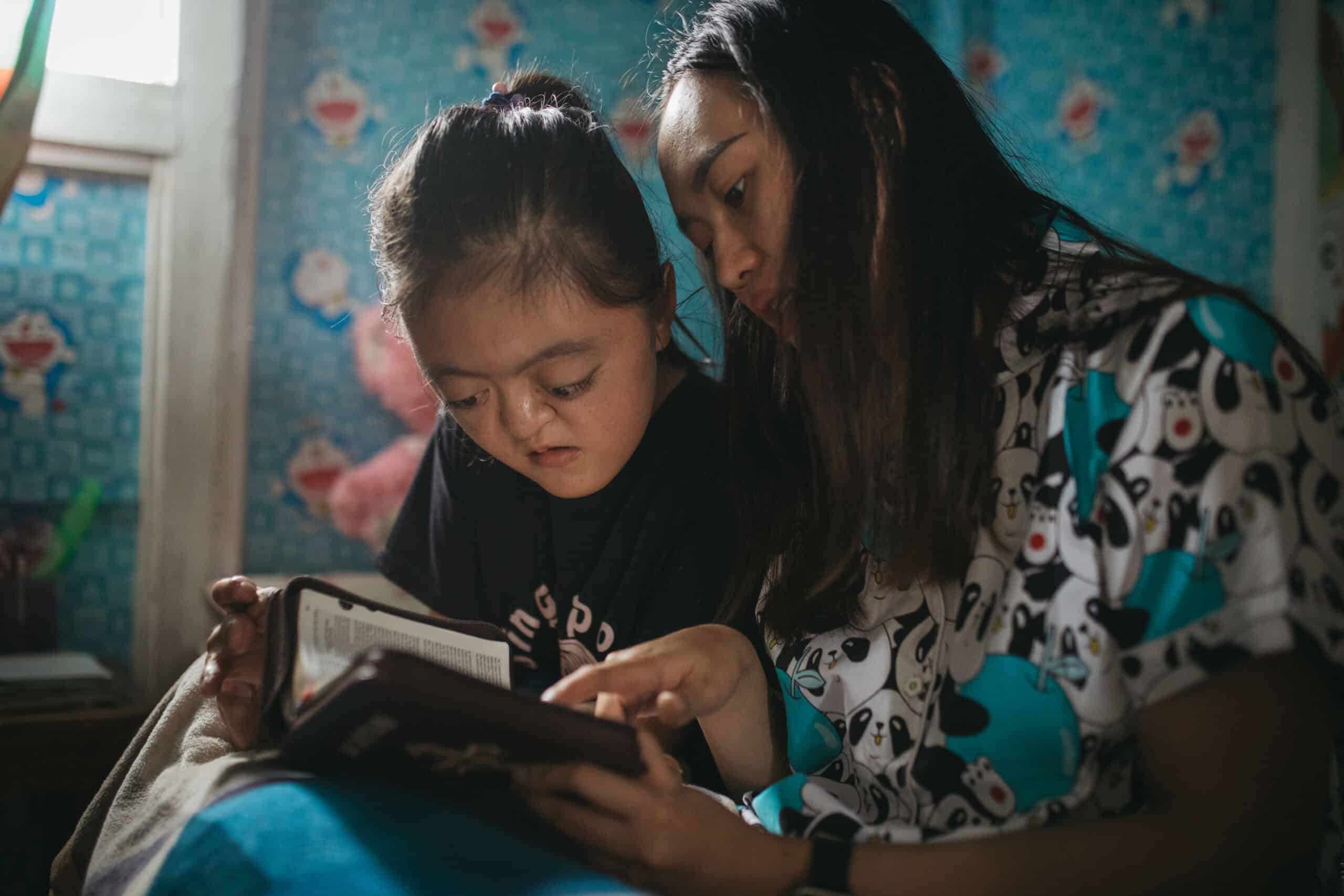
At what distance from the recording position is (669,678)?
0.78 metres

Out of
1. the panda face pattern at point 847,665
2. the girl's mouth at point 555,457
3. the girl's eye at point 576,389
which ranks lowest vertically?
the panda face pattern at point 847,665

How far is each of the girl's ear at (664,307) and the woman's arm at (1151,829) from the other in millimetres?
496

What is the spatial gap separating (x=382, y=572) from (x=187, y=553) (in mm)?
832

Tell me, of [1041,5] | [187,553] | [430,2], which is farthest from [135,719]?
[1041,5]

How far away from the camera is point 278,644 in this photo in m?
0.79

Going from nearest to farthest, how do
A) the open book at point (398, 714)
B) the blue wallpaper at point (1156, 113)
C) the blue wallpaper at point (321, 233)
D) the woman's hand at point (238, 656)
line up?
the open book at point (398, 714), the woman's hand at point (238, 656), the blue wallpaper at point (1156, 113), the blue wallpaper at point (321, 233)

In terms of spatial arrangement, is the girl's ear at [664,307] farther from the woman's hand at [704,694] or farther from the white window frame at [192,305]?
the white window frame at [192,305]

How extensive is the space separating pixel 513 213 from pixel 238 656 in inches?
18.8

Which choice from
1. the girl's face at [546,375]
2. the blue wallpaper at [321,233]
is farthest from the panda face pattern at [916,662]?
the blue wallpaper at [321,233]

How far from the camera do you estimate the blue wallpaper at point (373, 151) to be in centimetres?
179

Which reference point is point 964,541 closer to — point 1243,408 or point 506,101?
point 1243,408

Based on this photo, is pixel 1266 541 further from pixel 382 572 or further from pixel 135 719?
pixel 135 719

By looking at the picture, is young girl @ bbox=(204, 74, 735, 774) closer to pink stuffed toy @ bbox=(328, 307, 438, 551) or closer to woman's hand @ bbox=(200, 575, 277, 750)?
woman's hand @ bbox=(200, 575, 277, 750)

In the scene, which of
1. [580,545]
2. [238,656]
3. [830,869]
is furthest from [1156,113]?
[238,656]
